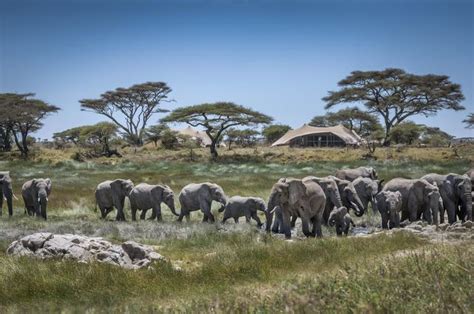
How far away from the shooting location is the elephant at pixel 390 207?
15.8 metres

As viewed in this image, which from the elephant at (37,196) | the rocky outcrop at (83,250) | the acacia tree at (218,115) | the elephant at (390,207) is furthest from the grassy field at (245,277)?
the acacia tree at (218,115)

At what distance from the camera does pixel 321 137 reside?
7750 cm

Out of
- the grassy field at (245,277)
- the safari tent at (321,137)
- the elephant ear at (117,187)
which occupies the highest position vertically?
the safari tent at (321,137)

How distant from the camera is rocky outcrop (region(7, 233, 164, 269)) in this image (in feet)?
33.4

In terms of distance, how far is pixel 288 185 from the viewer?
14336mm

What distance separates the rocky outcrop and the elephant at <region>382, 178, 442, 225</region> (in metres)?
9.89

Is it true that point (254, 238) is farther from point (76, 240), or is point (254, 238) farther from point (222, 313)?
point (222, 313)

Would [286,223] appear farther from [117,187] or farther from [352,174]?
[352,174]

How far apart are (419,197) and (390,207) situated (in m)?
1.95

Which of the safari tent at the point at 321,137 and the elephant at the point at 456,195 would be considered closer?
the elephant at the point at 456,195

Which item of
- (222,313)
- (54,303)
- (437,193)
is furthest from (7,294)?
(437,193)

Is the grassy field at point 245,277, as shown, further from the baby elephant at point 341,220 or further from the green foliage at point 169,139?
the green foliage at point 169,139

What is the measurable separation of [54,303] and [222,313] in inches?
133

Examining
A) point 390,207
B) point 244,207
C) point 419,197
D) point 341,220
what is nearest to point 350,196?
point 390,207
